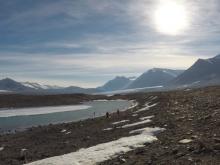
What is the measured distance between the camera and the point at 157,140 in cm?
2206

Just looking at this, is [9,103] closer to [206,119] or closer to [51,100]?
[51,100]

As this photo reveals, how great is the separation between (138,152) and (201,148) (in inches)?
135

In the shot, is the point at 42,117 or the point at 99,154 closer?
the point at 99,154

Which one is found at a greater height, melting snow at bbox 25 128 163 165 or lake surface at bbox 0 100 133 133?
melting snow at bbox 25 128 163 165

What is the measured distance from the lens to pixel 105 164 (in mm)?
18094

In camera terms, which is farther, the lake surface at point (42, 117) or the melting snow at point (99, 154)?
the lake surface at point (42, 117)

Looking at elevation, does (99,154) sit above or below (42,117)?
above

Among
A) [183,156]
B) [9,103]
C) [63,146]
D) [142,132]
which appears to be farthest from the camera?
[9,103]

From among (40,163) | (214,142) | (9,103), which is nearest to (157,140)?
(214,142)

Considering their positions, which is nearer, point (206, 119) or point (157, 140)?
point (157, 140)

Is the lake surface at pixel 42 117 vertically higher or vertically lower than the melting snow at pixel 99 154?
lower

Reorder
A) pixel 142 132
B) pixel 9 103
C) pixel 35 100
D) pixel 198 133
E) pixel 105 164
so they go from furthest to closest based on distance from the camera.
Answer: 1. pixel 35 100
2. pixel 9 103
3. pixel 142 132
4. pixel 198 133
5. pixel 105 164

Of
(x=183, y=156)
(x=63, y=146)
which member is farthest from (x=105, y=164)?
(x=63, y=146)

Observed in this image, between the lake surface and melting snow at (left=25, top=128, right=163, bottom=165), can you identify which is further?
the lake surface
